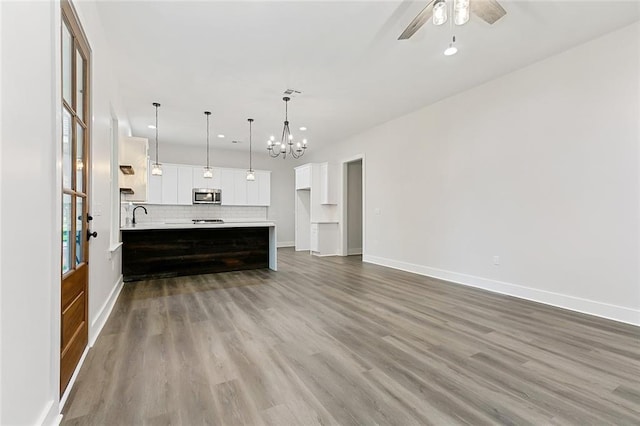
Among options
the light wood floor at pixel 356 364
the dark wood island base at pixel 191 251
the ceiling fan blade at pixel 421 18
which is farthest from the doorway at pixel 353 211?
the ceiling fan blade at pixel 421 18

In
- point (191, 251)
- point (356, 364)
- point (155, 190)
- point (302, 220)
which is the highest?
point (155, 190)

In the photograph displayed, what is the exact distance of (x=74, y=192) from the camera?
202 centimetres

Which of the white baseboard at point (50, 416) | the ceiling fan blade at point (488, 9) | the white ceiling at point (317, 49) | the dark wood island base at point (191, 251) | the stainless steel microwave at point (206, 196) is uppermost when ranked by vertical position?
the white ceiling at point (317, 49)

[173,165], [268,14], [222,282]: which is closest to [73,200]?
[268,14]

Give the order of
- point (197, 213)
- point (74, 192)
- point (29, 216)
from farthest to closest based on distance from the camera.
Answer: point (197, 213) → point (74, 192) → point (29, 216)

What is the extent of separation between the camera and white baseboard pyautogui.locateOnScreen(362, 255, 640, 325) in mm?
3072

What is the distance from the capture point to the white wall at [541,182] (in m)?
3.10

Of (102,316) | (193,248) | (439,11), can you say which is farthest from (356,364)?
(193,248)

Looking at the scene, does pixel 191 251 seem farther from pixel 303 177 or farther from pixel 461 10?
pixel 461 10

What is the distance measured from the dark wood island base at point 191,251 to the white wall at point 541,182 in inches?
117

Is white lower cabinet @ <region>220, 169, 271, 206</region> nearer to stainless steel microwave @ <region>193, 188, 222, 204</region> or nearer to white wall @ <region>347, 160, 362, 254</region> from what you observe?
stainless steel microwave @ <region>193, 188, 222, 204</region>

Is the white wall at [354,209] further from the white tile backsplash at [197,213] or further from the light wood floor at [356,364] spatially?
the light wood floor at [356,364]

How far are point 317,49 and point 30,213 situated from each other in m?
3.05

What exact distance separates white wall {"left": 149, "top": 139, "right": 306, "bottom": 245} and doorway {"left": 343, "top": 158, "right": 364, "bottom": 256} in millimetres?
2349
